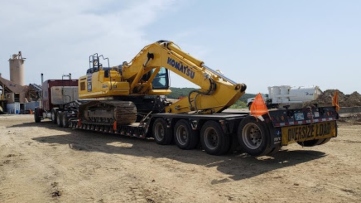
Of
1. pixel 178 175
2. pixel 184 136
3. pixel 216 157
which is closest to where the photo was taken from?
pixel 178 175

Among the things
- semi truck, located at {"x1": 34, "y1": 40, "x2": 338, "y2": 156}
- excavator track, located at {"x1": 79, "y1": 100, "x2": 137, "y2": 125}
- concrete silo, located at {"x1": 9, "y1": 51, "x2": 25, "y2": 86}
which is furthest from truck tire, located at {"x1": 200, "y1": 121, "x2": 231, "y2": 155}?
concrete silo, located at {"x1": 9, "y1": 51, "x2": 25, "y2": 86}

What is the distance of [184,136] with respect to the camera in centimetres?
1046

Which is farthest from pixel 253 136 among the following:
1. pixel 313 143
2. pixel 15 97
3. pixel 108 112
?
pixel 15 97

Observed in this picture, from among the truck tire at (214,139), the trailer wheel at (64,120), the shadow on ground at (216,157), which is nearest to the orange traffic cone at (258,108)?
the shadow on ground at (216,157)

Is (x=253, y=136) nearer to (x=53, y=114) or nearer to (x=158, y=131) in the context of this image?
(x=158, y=131)

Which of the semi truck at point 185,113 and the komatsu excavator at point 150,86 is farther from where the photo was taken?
the komatsu excavator at point 150,86

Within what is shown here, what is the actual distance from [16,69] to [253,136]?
49708 mm

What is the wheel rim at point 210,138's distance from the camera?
9.35 meters

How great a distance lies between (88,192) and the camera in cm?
607

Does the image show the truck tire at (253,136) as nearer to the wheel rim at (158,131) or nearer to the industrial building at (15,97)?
the wheel rim at (158,131)

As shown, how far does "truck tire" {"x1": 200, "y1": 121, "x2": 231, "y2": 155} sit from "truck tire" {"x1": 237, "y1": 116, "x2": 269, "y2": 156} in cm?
48

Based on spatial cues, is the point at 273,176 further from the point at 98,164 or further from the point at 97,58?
the point at 97,58

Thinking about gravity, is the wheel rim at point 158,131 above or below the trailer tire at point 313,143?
above

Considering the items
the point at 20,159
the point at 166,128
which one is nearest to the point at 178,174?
the point at 166,128
